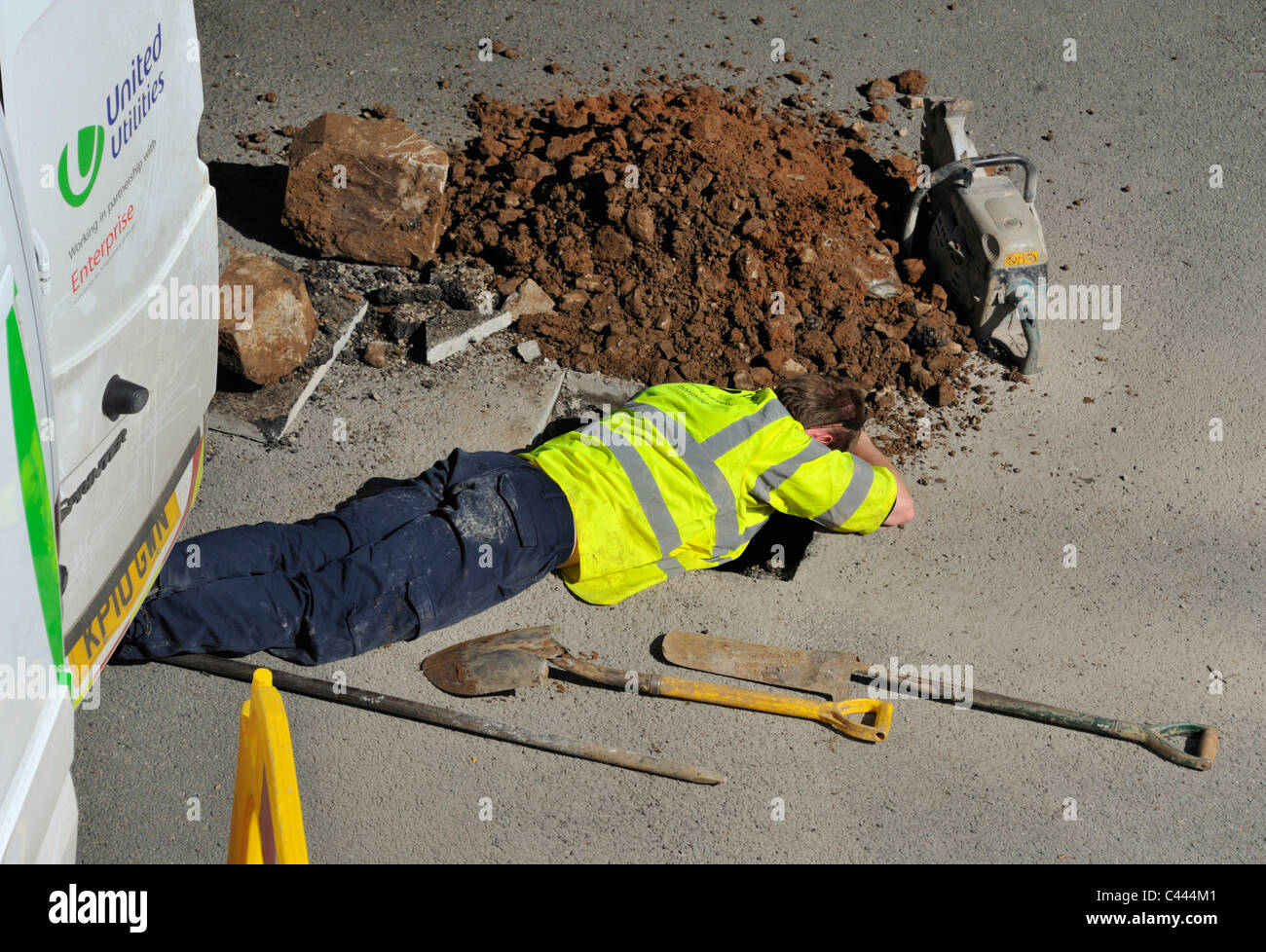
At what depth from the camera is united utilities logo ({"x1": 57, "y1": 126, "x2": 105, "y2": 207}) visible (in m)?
2.47

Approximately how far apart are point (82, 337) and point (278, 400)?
2159mm

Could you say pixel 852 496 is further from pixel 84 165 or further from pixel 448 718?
pixel 84 165

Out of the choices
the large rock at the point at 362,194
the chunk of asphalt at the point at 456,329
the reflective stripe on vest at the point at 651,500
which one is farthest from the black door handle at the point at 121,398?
the large rock at the point at 362,194

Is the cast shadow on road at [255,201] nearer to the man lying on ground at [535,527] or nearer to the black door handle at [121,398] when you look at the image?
the man lying on ground at [535,527]

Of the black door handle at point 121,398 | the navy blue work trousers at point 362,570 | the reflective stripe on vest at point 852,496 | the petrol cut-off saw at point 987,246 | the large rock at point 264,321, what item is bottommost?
the navy blue work trousers at point 362,570

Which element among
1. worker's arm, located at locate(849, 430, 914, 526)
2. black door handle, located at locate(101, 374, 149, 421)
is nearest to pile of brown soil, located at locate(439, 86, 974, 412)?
worker's arm, located at locate(849, 430, 914, 526)

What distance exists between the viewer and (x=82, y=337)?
2684 mm

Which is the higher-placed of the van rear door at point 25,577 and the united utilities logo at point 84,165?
the united utilities logo at point 84,165

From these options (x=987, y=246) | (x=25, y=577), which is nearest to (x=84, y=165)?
(x=25, y=577)

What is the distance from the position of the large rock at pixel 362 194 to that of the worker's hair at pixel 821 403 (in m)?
1.99

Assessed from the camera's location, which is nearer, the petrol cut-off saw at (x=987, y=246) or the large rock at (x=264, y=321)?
the large rock at (x=264, y=321)

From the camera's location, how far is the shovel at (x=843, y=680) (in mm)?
4027

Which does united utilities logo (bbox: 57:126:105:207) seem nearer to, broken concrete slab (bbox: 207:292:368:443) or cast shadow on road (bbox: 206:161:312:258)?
broken concrete slab (bbox: 207:292:368:443)

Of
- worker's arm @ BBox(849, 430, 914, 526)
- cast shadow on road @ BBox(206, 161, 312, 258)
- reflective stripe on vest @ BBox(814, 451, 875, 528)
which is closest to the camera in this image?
reflective stripe on vest @ BBox(814, 451, 875, 528)
